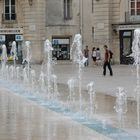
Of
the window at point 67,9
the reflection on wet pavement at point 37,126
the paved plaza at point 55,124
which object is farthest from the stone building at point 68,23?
the reflection on wet pavement at point 37,126

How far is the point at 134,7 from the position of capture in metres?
50.7

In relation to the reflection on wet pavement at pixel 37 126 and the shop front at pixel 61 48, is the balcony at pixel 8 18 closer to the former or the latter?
the shop front at pixel 61 48

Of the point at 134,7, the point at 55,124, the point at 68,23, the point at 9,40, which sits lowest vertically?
the point at 55,124

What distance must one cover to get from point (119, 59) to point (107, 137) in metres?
39.8

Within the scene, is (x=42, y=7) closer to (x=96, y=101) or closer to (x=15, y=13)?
(x=15, y=13)

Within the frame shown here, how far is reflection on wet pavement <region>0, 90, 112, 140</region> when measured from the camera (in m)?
10.8

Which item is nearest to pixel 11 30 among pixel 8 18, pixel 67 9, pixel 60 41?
pixel 8 18

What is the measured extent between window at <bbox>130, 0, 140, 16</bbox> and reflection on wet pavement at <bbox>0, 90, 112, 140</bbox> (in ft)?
116

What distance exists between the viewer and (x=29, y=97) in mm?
19344

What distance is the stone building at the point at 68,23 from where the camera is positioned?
50.5 m

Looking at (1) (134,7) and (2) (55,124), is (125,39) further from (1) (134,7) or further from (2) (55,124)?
(2) (55,124)

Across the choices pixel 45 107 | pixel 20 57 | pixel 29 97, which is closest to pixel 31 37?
pixel 20 57

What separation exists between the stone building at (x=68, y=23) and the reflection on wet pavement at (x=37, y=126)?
A: 34850mm

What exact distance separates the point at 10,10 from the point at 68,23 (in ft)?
19.2
